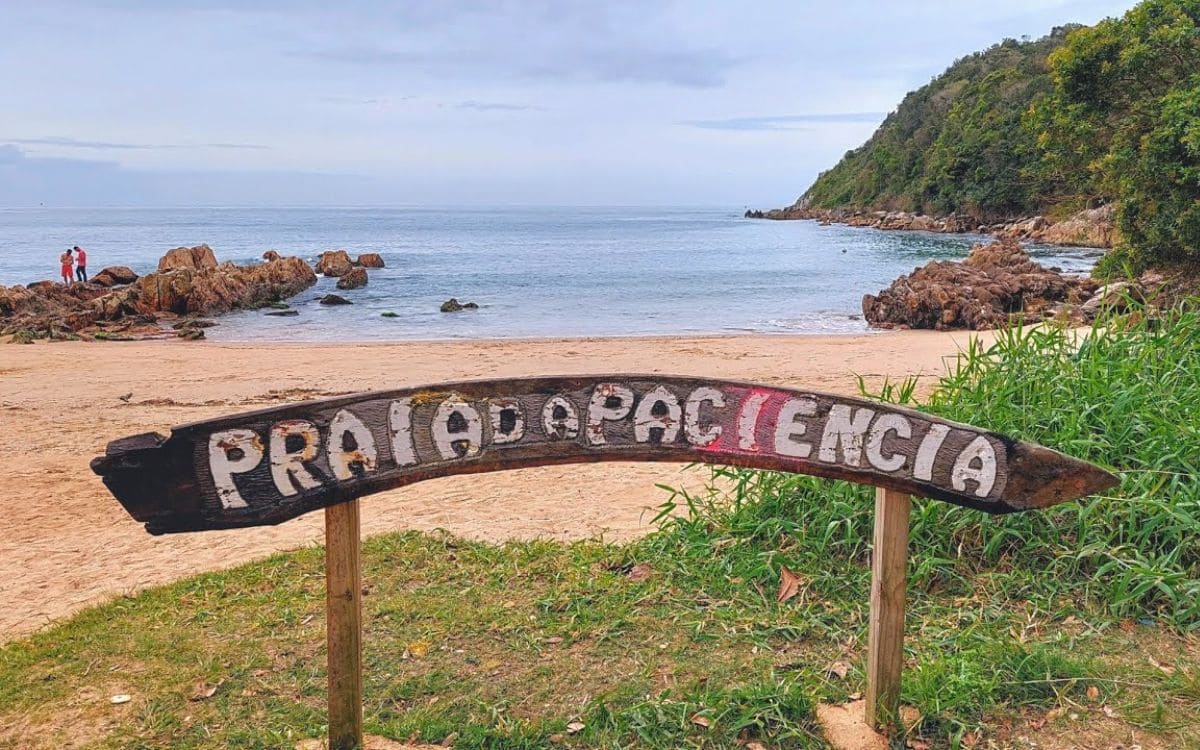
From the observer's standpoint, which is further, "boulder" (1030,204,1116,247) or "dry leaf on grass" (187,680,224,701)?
"boulder" (1030,204,1116,247)

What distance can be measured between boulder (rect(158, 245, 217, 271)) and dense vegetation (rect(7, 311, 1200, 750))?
2725 centimetres

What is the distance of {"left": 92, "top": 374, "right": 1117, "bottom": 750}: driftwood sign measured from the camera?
2.41m

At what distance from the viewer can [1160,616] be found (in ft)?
11.6

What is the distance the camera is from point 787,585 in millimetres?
4004

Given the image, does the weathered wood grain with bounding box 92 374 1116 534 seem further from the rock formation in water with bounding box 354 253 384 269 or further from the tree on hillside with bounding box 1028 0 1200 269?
the rock formation in water with bounding box 354 253 384 269

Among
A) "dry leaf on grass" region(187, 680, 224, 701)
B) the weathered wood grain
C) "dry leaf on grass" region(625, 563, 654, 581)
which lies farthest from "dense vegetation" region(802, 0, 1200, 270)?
"dry leaf on grass" region(187, 680, 224, 701)

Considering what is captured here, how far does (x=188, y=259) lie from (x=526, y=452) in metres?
30.5

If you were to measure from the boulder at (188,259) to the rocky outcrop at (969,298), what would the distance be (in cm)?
2172

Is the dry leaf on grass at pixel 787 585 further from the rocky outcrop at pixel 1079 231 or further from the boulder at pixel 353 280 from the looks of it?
the rocky outcrop at pixel 1079 231

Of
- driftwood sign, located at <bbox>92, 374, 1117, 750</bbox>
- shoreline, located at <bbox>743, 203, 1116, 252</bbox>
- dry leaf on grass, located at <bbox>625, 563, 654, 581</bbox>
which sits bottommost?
dry leaf on grass, located at <bbox>625, 563, 654, 581</bbox>

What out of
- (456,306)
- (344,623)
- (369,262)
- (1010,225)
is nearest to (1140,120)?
(344,623)

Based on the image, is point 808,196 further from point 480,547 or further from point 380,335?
point 480,547

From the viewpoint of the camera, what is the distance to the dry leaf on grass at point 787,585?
395 centimetres

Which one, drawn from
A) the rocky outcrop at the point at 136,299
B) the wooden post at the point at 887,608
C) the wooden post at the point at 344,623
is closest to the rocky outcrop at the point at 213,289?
the rocky outcrop at the point at 136,299
